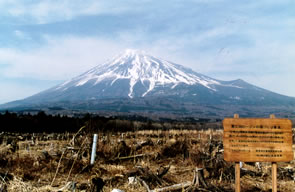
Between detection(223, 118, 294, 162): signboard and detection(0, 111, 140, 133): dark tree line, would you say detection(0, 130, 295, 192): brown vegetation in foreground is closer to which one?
detection(223, 118, 294, 162): signboard

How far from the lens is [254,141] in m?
4.80

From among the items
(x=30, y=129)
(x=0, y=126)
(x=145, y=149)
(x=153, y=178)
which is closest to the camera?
(x=153, y=178)

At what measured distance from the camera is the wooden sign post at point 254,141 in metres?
4.78

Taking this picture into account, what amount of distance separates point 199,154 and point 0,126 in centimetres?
2297

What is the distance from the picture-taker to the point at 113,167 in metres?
8.41

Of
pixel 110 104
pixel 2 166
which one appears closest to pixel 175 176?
pixel 2 166

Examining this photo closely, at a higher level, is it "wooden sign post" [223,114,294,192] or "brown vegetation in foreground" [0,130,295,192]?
"wooden sign post" [223,114,294,192]

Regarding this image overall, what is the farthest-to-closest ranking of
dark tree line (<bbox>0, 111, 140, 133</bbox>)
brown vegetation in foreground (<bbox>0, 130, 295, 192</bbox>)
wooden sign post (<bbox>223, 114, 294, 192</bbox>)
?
dark tree line (<bbox>0, 111, 140, 133</bbox>)
brown vegetation in foreground (<bbox>0, 130, 295, 192</bbox>)
wooden sign post (<bbox>223, 114, 294, 192</bbox>)

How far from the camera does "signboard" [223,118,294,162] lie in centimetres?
478

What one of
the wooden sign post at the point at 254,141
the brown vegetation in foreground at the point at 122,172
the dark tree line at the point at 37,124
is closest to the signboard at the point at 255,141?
the wooden sign post at the point at 254,141

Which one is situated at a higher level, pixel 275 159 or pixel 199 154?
pixel 275 159

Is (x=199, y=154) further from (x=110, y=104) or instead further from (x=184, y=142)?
(x=110, y=104)

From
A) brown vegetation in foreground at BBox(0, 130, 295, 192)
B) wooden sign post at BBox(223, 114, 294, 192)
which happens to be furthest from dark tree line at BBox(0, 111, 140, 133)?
wooden sign post at BBox(223, 114, 294, 192)

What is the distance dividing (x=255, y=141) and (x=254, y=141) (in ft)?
0.06
